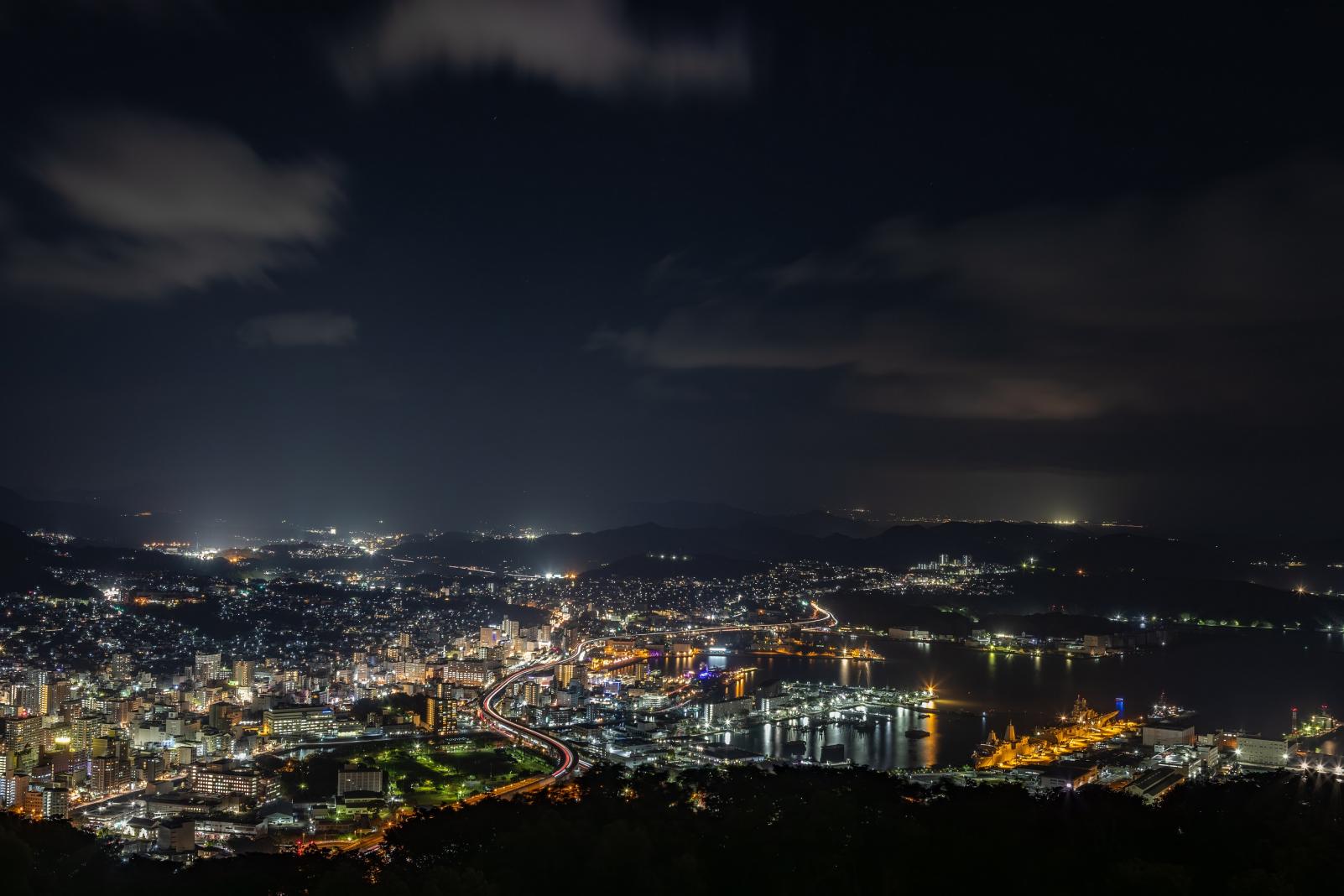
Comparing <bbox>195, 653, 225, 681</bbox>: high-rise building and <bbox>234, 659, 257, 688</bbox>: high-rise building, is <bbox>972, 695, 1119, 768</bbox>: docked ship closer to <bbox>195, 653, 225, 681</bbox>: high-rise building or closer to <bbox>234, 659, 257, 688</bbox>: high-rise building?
<bbox>234, 659, 257, 688</bbox>: high-rise building

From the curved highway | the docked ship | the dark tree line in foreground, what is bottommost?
the curved highway

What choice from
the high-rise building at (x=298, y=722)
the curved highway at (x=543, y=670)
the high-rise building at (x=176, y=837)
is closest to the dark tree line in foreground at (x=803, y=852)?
the high-rise building at (x=176, y=837)

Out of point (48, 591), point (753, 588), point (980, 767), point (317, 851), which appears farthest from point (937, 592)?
point (317, 851)

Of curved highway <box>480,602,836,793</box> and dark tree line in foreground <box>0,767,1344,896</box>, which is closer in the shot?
dark tree line in foreground <box>0,767,1344,896</box>

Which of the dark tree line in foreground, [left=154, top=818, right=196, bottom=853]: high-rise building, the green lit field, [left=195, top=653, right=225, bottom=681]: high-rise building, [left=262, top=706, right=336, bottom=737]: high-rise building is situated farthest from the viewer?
[left=195, top=653, right=225, bottom=681]: high-rise building

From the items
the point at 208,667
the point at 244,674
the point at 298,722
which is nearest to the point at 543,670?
the point at 244,674

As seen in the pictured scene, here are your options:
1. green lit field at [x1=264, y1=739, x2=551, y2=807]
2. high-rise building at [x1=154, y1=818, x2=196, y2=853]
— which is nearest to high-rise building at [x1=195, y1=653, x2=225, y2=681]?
green lit field at [x1=264, y1=739, x2=551, y2=807]
